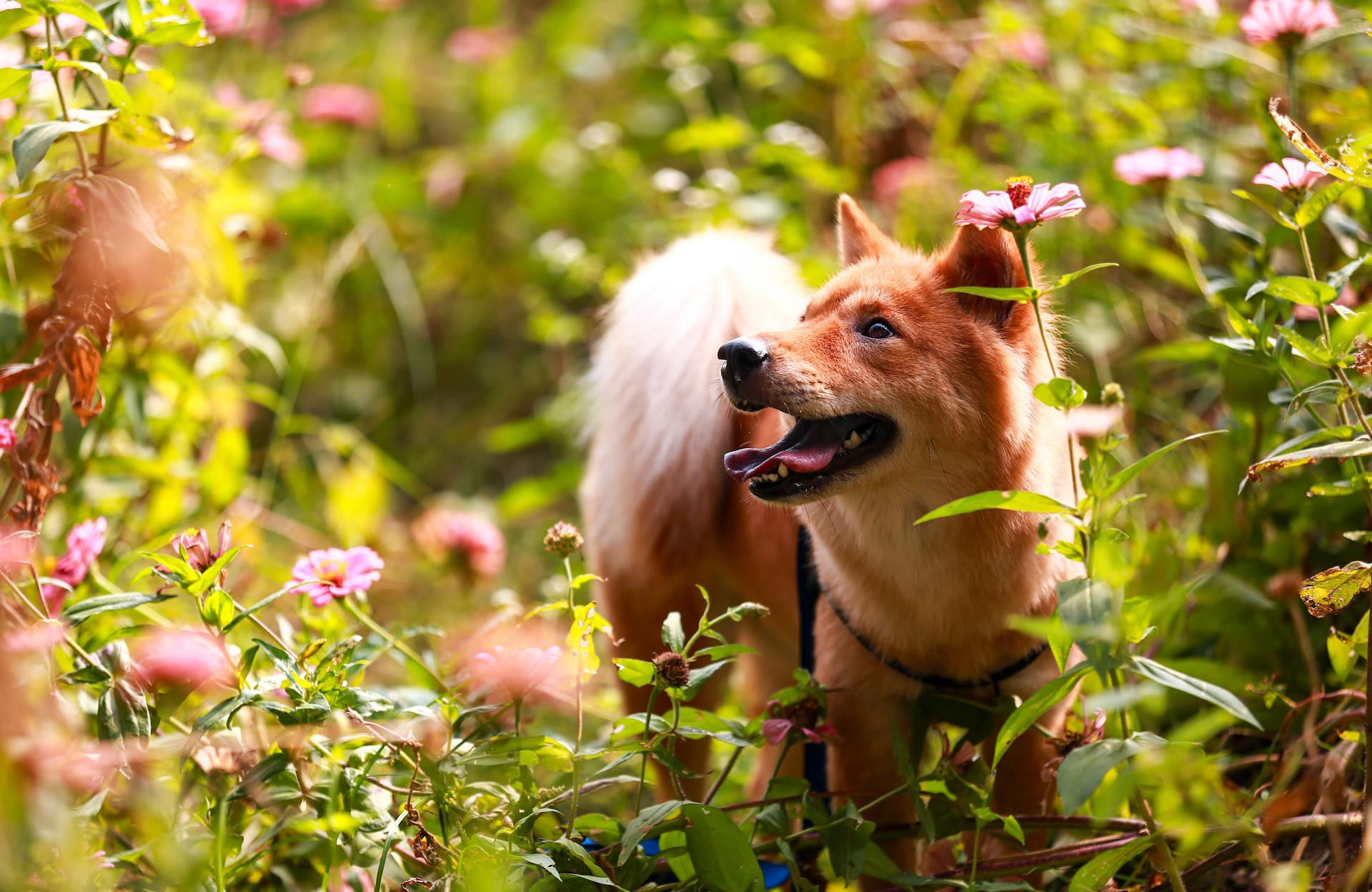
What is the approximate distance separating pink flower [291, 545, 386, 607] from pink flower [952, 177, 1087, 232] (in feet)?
3.36

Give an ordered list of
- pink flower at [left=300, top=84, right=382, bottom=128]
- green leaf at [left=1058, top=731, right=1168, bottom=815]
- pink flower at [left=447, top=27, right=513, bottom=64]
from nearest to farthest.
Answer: green leaf at [left=1058, top=731, right=1168, bottom=815] < pink flower at [left=300, top=84, right=382, bottom=128] < pink flower at [left=447, top=27, right=513, bottom=64]

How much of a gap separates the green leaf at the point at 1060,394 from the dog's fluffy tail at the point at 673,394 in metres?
0.95

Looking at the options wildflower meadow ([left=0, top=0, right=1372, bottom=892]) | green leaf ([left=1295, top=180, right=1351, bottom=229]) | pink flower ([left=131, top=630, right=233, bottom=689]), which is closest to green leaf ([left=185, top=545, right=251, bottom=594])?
wildflower meadow ([left=0, top=0, right=1372, bottom=892])

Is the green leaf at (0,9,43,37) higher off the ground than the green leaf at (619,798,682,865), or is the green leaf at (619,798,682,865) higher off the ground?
the green leaf at (0,9,43,37)

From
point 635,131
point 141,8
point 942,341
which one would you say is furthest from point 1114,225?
point 141,8

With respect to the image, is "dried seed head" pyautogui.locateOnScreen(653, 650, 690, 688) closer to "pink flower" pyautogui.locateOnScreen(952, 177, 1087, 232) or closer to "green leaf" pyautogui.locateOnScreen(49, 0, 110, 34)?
"pink flower" pyautogui.locateOnScreen(952, 177, 1087, 232)

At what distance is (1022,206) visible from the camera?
146cm

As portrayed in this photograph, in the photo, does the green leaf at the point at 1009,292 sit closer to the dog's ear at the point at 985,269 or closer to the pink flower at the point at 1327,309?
the dog's ear at the point at 985,269

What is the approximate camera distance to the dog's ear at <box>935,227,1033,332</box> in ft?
5.73

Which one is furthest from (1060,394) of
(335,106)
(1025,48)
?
(335,106)

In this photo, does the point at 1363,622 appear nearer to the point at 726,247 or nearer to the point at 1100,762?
the point at 1100,762

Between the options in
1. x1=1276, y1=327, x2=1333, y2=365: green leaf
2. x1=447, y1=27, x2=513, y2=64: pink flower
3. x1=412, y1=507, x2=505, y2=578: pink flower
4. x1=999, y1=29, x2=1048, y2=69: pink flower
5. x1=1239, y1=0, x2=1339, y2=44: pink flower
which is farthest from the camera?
x1=447, y1=27, x2=513, y2=64: pink flower

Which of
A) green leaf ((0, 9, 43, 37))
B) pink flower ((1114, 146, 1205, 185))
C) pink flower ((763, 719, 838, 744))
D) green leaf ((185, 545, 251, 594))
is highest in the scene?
green leaf ((0, 9, 43, 37))

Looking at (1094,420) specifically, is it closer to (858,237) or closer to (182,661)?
(858,237)
